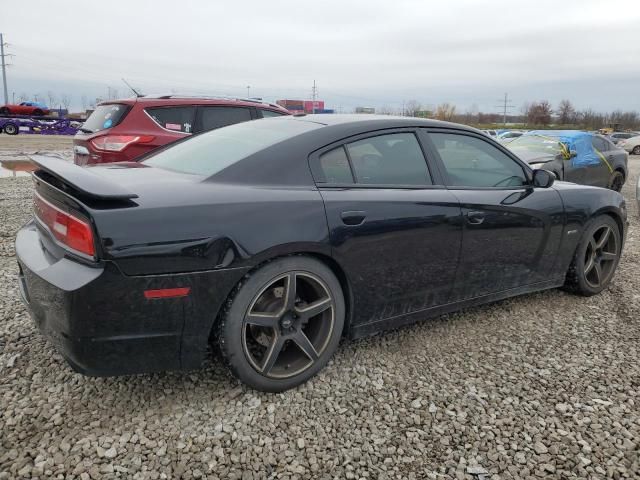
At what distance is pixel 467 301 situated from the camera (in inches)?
126

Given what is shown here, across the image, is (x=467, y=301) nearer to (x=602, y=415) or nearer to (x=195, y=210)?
(x=602, y=415)

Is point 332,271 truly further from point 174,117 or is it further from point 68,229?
point 174,117

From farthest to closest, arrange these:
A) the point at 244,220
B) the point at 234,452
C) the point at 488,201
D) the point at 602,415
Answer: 1. the point at 488,201
2. the point at 602,415
3. the point at 244,220
4. the point at 234,452

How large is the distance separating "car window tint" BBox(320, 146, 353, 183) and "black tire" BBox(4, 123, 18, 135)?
32.1 metres

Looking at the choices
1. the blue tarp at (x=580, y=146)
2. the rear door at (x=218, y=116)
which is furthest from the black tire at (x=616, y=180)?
the rear door at (x=218, y=116)

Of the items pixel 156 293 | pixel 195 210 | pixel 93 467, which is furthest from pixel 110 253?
pixel 93 467

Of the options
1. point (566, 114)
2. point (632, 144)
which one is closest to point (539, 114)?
point (566, 114)

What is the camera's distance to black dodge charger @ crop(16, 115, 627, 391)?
205cm

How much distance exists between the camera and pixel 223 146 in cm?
289

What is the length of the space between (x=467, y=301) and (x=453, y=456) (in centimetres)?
128

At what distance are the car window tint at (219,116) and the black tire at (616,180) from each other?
24.2 feet

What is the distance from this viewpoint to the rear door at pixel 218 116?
255 inches

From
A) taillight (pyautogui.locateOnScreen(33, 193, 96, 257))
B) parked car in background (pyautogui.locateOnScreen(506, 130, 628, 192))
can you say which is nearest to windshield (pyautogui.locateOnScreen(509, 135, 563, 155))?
parked car in background (pyautogui.locateOnScreen(506, 130, 628, 192))

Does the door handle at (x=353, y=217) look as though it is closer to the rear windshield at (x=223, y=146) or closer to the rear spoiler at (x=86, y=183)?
the rear windshield at (x=223, y=146)
